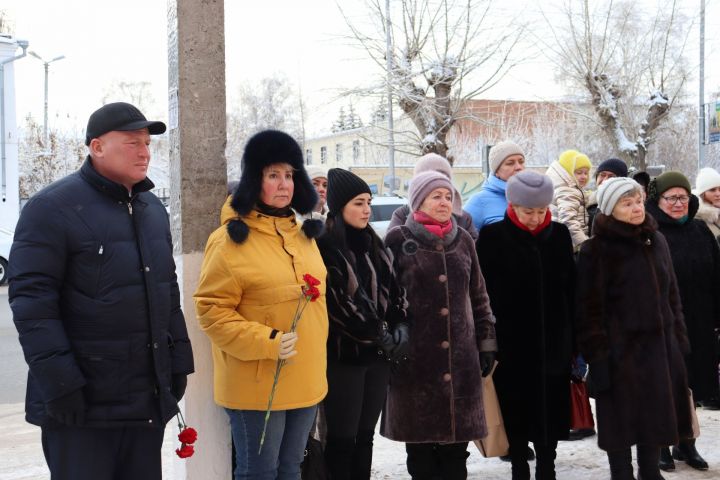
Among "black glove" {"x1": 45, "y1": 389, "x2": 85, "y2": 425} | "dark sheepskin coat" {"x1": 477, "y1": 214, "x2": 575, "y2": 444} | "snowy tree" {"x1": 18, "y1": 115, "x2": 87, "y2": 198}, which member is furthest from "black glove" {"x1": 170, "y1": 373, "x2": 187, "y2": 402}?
"snowy tree" {"x1": 18, "y1": 115, "x2": 87, "y2": 198}

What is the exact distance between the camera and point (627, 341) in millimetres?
4484

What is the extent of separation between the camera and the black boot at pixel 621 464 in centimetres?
449

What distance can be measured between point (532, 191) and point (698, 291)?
1.49m

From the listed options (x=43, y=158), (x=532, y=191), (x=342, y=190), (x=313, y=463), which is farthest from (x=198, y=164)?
(x=43, y=158)

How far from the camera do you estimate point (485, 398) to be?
467 cm

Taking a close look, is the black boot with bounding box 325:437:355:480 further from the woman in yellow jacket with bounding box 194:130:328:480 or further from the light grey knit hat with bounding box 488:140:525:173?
the light grey knit hat with bounding box 488:140:525:173

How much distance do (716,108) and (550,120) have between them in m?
30.4

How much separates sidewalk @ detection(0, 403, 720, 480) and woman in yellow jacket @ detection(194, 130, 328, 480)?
4.01ft

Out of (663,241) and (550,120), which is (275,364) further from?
(550,120)

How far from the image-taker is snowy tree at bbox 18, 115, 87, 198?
35.1 metres

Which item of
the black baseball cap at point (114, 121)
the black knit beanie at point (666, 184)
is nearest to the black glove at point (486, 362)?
the black knit beanie at point (666, 184)

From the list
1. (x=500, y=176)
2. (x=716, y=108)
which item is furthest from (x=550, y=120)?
(x=500, y=176)

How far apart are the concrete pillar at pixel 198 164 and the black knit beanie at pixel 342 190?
0.63 metres

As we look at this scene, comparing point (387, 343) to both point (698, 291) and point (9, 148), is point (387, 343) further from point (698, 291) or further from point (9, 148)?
point (9, 148)
